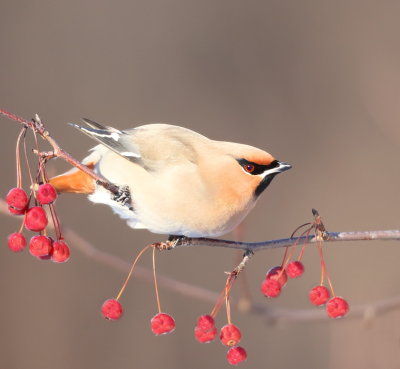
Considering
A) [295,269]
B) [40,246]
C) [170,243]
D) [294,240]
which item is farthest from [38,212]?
[295,269]

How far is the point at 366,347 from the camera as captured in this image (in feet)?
14.9

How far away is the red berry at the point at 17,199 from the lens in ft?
7.98

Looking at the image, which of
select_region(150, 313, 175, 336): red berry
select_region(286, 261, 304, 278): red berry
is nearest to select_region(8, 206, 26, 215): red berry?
select_region(150, 313, 175, 336): red berry

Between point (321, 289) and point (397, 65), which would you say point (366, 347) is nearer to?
point (321, 289)

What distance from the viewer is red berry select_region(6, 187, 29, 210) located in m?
2.43

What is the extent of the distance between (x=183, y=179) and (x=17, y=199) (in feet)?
2.45

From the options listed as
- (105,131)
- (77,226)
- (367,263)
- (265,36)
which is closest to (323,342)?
(367,263)

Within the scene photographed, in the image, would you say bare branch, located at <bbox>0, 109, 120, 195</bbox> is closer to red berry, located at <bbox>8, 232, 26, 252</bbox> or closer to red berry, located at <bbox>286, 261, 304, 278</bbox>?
red berry, located at <bbox>8, 232, 26, 252</bbox>

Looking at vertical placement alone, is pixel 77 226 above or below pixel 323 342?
above

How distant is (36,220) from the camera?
243 cm

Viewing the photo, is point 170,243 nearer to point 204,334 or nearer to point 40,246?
point 204,334

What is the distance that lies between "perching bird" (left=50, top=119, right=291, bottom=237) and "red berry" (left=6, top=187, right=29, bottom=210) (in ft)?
1.44

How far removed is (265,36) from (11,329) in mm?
4006

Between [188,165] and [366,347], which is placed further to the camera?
[366,347]
